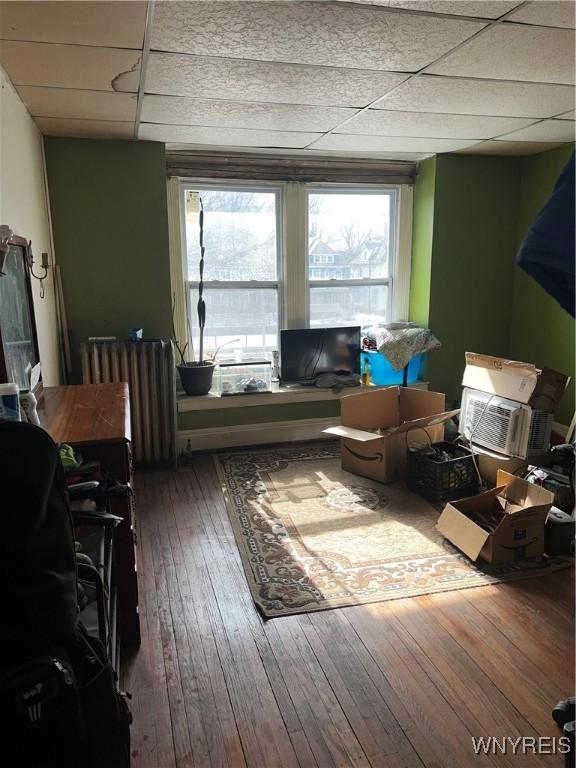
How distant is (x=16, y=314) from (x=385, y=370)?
292 cm

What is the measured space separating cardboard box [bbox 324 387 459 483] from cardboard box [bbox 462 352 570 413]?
30 centimetres

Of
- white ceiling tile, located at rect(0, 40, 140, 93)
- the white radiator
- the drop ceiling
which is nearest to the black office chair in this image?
the drop ceiling

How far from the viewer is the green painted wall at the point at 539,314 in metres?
3.91

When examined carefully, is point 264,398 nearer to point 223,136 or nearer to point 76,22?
point 223,136

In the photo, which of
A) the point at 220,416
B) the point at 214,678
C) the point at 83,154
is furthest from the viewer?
the point at 220,416

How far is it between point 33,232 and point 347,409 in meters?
2.24

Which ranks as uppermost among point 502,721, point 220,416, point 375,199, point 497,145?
point 497,145

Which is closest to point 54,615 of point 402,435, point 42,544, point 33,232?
point 42,544

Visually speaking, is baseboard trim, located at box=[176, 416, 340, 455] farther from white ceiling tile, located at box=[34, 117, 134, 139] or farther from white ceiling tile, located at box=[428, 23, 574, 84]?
white ceiling tile, located at box=[428, 23, 574, 84]

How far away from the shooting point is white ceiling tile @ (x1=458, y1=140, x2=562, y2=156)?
3766 mm

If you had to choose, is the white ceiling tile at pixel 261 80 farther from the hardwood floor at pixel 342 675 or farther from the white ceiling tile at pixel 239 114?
the hardwood floor at pixel 342 675

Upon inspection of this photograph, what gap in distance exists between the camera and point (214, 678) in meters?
1.86

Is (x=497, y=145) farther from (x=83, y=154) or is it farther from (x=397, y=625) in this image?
(x=397, y=625)

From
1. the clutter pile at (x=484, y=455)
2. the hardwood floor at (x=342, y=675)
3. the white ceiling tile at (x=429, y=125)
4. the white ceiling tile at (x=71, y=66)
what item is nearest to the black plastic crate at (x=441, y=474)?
the clutter pile at (x=484, y=455)
